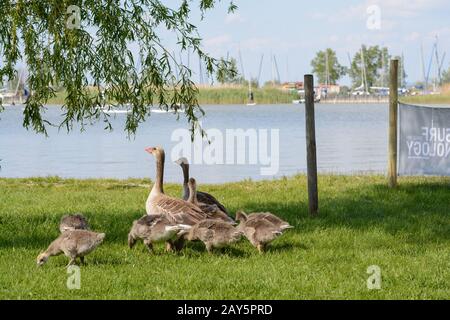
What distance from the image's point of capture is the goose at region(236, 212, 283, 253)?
37.7 ft

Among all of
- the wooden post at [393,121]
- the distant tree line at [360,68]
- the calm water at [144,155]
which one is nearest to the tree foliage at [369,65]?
the distant tree line at [360,68]

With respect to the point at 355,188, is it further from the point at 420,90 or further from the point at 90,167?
the point at 420,90

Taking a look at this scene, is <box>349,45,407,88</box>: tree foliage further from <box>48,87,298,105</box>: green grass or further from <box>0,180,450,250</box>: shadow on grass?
<box>0,180,450,250</box>: shadow on grass

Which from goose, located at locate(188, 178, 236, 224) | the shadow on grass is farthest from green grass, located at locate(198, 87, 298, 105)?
goose, located at locate(188, 178, 236, 224)

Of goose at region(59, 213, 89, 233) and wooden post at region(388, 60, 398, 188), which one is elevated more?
wooden post at region(388, 60, 398, 188)

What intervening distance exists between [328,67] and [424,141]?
12456 cm

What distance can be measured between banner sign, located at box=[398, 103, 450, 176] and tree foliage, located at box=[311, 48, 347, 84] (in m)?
122

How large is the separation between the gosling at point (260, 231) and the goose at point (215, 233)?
209 millimetres

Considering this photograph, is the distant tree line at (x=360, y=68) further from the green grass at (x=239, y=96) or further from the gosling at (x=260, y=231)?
the gosling at (x=260, y=231)

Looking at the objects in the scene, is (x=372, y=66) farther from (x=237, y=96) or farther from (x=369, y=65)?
(x=237, y=96)

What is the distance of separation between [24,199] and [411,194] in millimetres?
8986

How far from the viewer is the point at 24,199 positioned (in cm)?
1889
